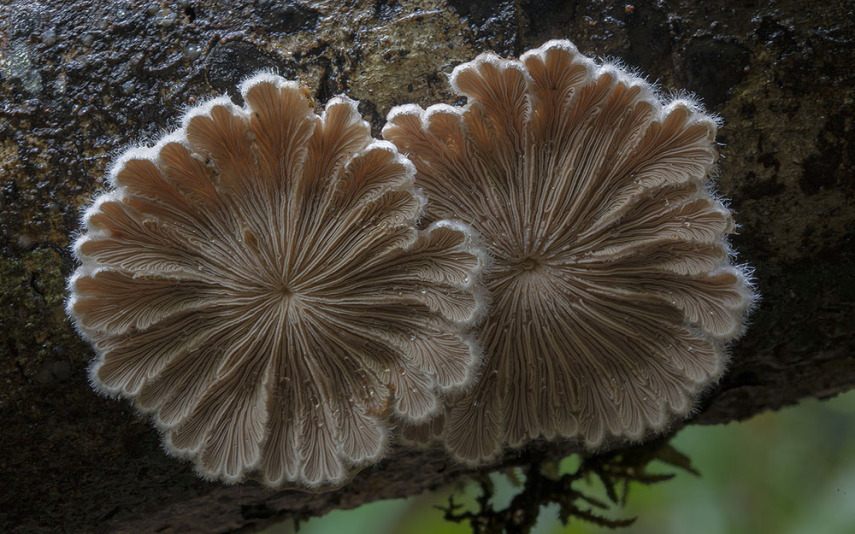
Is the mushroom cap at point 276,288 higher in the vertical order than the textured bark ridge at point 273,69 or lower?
lower

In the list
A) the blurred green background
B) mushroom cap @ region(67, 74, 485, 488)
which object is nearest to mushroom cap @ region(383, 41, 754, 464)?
mushroom cap @ region(67, 74, 485, 488)

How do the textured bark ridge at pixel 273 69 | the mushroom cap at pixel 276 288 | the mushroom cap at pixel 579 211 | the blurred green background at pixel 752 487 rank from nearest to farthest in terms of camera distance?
the mushroom cap at pixel 276 288
the mushroom cap at pixel 579 211
the textured bark ridge at pixel 273 69
the blurred green background at pixel 752 487

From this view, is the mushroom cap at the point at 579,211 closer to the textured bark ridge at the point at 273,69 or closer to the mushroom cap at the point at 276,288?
the mushroom cap at the point at 276,288

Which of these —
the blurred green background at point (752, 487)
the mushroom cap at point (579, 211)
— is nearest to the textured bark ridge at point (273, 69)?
the mushroom cap at point (579, 211)

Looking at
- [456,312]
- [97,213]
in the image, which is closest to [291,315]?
[456,312]

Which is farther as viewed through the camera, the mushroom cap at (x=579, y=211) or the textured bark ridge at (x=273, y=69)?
the textured bark ridge at (x=273, y=69)

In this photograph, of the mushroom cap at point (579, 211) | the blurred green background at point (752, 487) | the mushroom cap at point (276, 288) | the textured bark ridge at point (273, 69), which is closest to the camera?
the mushroom cap at point (276, 288)
